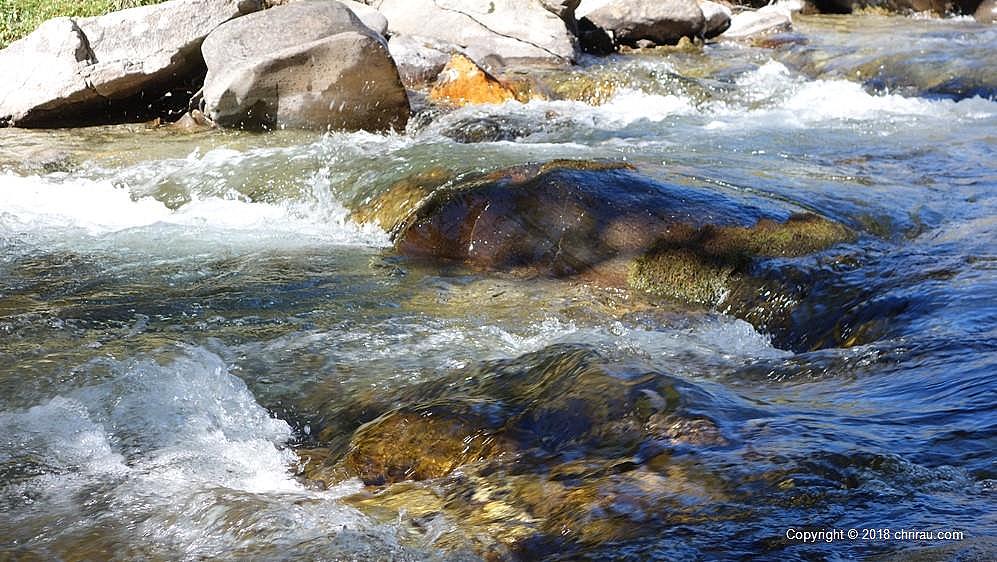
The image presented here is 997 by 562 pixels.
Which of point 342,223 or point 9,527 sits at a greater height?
point 9,527

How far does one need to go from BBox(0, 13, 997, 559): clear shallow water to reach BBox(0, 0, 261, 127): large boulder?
0.48 meters

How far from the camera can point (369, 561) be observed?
2521mm

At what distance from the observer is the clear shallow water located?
103 inches

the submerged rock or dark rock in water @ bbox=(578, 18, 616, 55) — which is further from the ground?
the submerged rock

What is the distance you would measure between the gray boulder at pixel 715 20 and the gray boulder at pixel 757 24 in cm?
10

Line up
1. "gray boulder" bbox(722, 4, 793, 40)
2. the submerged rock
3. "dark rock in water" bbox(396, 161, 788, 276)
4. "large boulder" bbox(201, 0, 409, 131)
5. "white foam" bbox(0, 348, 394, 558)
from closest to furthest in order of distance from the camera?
"white foam" bbox(0, 348, 394, 558) → the submerged rock → "dark rock in water" bbox(396, 161, 788, 276) → "large boulder" bbox(201, 0, 409, 131) → "gray boulder" bbox(722, 4, 793, 40)

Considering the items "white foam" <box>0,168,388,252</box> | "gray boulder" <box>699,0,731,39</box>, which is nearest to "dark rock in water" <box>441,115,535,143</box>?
"white foam" <box>0,168,388,252</box>

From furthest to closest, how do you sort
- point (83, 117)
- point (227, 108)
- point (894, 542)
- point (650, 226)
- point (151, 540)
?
1. point (83, 117)
2. point (227, 108)
3. point (650, 226)
4. point (151, 540)
5. point (894, 542)

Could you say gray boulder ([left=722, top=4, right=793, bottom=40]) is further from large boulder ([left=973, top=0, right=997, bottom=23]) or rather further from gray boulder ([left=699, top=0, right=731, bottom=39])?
large boulder ([left=973, top=0, right=997, bottom=23])

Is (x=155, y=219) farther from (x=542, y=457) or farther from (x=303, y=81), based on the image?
(x=542, y=457)

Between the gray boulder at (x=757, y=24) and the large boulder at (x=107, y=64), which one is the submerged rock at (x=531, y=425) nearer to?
the large boulder at (x=107, y=64)

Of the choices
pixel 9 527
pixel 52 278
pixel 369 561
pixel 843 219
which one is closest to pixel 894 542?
pixel 369 561

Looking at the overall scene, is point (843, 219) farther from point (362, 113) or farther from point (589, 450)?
point (362, 113)

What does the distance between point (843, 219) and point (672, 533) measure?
365cm
